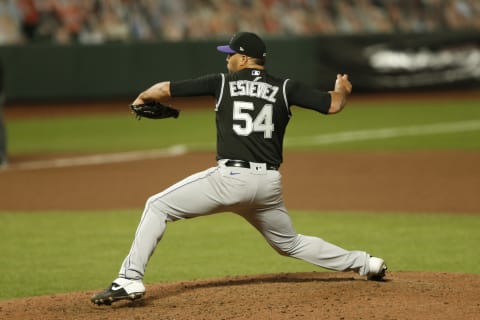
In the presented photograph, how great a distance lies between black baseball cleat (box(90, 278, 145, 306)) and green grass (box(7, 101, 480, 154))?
11.0 meters

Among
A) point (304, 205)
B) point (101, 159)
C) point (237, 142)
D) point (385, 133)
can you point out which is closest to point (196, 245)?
point (304, 205)

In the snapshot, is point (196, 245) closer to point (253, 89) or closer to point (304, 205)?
point (304, 205)

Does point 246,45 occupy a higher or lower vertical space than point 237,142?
higher

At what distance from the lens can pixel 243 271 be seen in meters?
8.12

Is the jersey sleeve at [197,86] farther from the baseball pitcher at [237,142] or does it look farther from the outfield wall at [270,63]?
the outfield wall at [270,63]

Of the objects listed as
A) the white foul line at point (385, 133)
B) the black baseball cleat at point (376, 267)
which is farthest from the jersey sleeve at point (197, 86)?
the white foul line at point (385, 133)

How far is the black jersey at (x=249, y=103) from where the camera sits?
633cm

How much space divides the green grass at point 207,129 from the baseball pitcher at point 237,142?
10540 millimetres

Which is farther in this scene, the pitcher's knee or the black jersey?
the pitcher's knee

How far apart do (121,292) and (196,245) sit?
3243 millimetres

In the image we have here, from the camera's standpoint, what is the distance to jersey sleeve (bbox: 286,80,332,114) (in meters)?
6.30

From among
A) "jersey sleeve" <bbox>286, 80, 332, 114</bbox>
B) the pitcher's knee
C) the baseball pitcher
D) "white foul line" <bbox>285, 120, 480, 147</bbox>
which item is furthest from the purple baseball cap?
"white foul line" <bbox>285, 120, 480, 147</bbox>

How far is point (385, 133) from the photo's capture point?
62.1ft

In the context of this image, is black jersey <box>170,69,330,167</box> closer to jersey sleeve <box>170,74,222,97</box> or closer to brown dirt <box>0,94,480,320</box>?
jersey sleeve <box>170,74,222,97</box>
